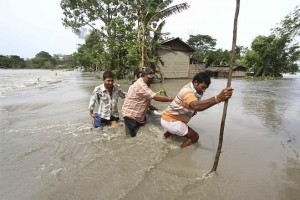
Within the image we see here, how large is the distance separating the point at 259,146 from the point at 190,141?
4.29 ft

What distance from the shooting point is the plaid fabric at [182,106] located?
339cm

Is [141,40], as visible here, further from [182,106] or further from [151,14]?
[182,106]

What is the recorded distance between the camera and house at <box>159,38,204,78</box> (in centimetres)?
2109

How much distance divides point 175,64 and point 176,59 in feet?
1.64

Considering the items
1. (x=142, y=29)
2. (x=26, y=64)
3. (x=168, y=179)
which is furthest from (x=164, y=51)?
(x=26, y=64)

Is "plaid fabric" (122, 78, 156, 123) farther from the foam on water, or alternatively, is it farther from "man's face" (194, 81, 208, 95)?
the foam on water

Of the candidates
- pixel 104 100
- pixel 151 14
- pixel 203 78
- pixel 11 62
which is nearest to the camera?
pixel 203 78

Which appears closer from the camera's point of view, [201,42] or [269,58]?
[269,58]

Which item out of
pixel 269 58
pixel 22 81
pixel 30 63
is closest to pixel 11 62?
pixel 30 63

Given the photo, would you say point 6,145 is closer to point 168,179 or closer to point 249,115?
point 168,179

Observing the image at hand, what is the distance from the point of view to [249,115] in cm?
682

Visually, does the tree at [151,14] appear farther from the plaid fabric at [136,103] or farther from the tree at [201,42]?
the tree at [201,42]

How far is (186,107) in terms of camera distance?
3.71 m

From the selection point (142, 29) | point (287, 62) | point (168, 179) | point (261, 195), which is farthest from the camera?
point (287, 62)
